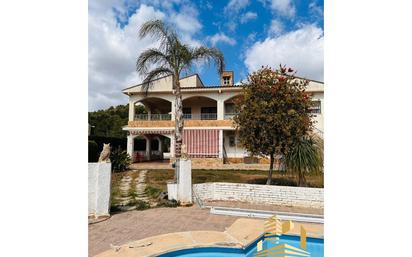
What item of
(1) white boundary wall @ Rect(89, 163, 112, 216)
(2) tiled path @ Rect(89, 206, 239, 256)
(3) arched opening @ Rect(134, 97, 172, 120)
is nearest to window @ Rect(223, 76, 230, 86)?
(3) arched opening @ Rect(134, 97, 172, 120)

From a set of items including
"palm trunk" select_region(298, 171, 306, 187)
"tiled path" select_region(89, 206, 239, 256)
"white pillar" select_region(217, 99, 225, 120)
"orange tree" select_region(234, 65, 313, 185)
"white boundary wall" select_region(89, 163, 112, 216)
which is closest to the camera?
"tiled path" select_region(89, 206, 239, 256)

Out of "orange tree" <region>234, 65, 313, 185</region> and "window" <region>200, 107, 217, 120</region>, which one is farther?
"window" <region>200, 107, 217, 120</region>

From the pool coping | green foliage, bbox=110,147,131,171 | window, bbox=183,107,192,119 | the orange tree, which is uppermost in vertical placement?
window, bbox=183,107,192,119

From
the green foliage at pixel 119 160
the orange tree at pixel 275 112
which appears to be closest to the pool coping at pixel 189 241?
the orange tree at pixel 275 112

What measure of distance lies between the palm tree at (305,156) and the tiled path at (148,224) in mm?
2664

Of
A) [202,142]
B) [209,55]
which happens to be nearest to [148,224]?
[209,55]

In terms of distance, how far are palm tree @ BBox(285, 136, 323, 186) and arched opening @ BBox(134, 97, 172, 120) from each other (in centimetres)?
1300

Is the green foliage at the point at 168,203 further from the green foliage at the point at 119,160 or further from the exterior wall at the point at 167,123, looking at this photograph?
the exterior wall at the point at 167,123

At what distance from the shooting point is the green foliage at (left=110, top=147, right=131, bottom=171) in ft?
44.9

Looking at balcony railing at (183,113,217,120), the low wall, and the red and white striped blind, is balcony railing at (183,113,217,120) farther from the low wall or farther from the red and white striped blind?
the low wall

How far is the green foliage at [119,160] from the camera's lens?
13688 mm

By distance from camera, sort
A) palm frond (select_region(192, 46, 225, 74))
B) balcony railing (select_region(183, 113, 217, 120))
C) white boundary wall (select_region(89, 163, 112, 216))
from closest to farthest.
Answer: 1. white boundary wall (select_region(89, 163, 112, 216))
2. palm frond (select_region(192, 46, 225, 74))
3. balcony railing (select_region(183, 113, 217, 120))
